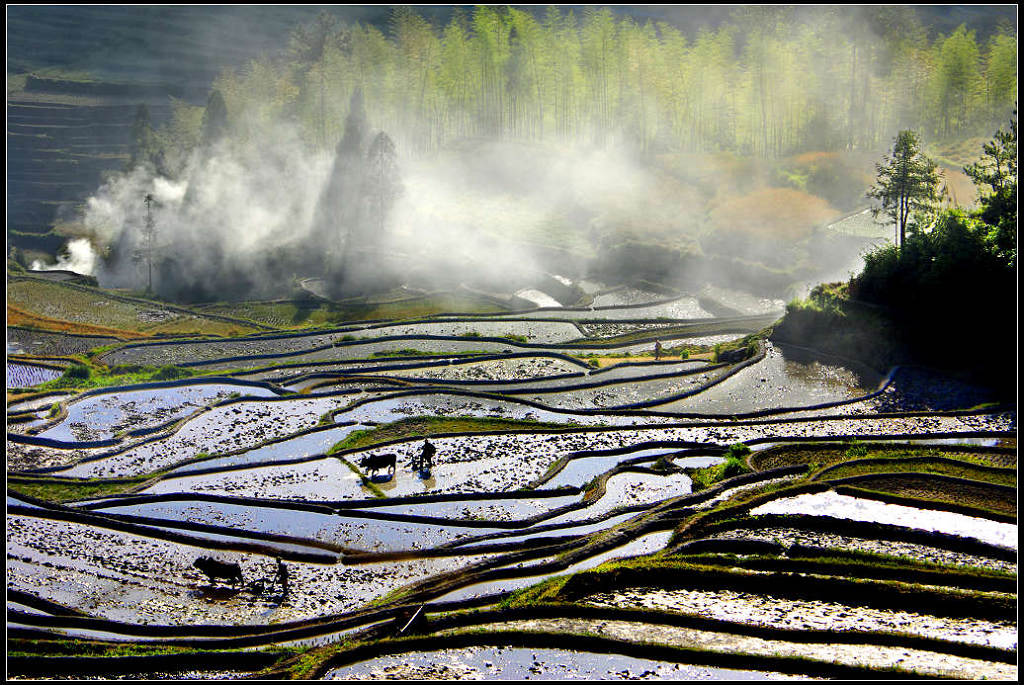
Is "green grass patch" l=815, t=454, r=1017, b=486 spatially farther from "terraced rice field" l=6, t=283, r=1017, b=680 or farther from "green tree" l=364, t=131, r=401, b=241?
"green tree" l=364, t=131, r=401, b=241

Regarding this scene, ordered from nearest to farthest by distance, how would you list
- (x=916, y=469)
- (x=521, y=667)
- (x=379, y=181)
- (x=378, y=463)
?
(x=521, y=667) → (x=916, y=469) → (x=378, y=463) → (x=379, y=181)

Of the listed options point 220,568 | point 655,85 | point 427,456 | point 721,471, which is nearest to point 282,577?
point 220,568

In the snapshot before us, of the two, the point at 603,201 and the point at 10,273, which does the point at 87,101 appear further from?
the point at 603,201

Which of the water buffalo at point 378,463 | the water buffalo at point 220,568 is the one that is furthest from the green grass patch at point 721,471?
the water buffalo at point 220,568

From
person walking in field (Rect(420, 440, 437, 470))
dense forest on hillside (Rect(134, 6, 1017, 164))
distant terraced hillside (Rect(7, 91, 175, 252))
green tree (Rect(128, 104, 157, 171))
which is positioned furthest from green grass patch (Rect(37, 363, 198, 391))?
dense forest on hillside (Rect(134, 6, 1017, 164))

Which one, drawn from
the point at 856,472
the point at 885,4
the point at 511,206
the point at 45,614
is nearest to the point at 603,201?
the point at 511,206

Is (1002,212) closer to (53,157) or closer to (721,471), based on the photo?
(721,471)

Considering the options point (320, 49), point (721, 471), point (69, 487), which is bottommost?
point (69, 487)
